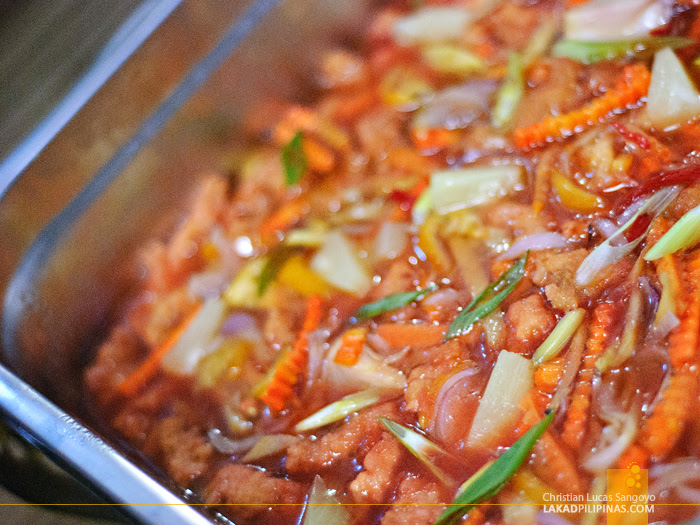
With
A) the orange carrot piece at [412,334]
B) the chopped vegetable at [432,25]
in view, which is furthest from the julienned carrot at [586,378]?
the chopped vegetable at [432,25]

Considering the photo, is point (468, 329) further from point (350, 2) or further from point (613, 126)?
point (350, 2)

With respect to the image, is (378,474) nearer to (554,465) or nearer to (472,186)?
(554,465)

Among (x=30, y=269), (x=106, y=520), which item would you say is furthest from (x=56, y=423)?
(x=30, y=269)

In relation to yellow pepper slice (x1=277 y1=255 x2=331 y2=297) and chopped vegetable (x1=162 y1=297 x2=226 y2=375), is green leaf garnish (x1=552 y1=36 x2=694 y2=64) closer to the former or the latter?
yellow pepper slice (x1=277 y1=255 x2=331 y2=297)

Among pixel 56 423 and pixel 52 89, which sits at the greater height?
pixel 52 89

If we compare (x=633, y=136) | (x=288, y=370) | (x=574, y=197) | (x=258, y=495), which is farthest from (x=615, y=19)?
(x=258, y=495)
